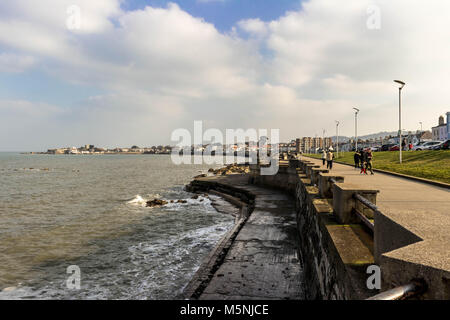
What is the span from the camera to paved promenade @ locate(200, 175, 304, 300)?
6398 millimetres

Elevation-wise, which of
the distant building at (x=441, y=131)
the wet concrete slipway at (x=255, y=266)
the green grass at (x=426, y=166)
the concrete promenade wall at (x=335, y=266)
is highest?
the distant building at (x=441, y=131)

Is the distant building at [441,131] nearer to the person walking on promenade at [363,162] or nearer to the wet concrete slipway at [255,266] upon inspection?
the person walking on promenade at [363,162]

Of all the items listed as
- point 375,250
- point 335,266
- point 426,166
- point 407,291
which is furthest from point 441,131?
point 407,291

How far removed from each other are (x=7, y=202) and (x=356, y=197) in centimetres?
2932

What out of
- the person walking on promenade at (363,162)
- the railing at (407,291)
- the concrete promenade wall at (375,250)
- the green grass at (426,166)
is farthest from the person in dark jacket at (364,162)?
the railing at (407,291)

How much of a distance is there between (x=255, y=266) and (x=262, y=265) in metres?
0.25

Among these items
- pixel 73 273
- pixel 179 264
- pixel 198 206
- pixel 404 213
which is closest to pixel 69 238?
pixel 73 273

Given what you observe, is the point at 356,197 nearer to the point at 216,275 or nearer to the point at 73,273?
the point at 216,275

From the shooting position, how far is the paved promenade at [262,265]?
6398mm

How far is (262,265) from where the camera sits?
784cm

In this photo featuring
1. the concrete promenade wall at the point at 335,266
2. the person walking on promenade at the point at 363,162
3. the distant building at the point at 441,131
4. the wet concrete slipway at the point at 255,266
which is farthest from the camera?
the distant building at the point at 441,131

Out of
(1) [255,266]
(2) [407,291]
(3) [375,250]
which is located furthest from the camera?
(1) [255,266]

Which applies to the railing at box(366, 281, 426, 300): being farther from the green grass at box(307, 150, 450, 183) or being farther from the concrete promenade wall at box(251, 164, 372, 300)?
the green grass at box(307, 150, 450, 183)

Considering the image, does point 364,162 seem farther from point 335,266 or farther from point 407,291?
point 407,291
